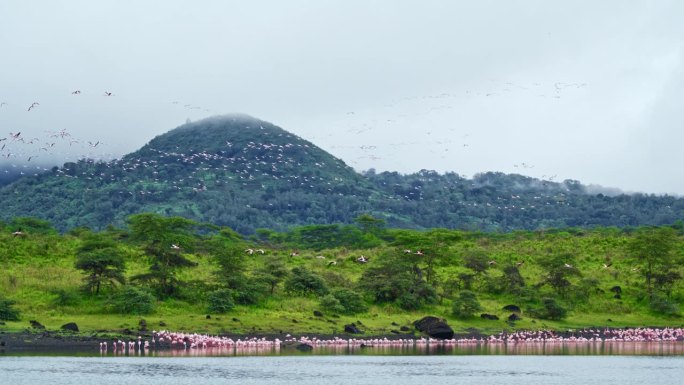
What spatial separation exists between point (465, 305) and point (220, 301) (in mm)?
16476

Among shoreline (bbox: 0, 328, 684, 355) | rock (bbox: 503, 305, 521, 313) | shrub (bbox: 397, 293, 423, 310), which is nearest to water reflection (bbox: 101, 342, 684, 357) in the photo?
shoreline (bbox: 0, 328, 684, 355)

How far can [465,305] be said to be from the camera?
6291 centimetres

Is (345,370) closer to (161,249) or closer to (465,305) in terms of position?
(465,305)

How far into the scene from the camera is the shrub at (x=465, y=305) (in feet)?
206

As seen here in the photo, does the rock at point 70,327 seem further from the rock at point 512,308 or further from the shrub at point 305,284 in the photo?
the rock at point 512,308

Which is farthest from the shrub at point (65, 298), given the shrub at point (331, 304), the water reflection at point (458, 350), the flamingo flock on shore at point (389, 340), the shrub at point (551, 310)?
the shrub at point (551, 310)

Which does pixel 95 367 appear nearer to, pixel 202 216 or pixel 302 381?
pixel 302 381

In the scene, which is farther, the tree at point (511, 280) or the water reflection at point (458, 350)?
the tree at point (511, 280)

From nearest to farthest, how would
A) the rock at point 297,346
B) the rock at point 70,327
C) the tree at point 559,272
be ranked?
1. the rock at point 70,327
2. the rock at point 297,346
3. the tree at point 559,272

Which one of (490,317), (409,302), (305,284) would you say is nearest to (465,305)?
(490,317)

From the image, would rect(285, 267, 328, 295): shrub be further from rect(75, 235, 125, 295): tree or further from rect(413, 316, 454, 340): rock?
rect(75, 235, 125, 295): tree

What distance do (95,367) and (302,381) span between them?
926 cm

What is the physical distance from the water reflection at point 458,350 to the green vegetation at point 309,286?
4.28 m

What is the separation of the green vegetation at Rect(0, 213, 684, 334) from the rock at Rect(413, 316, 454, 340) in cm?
222
